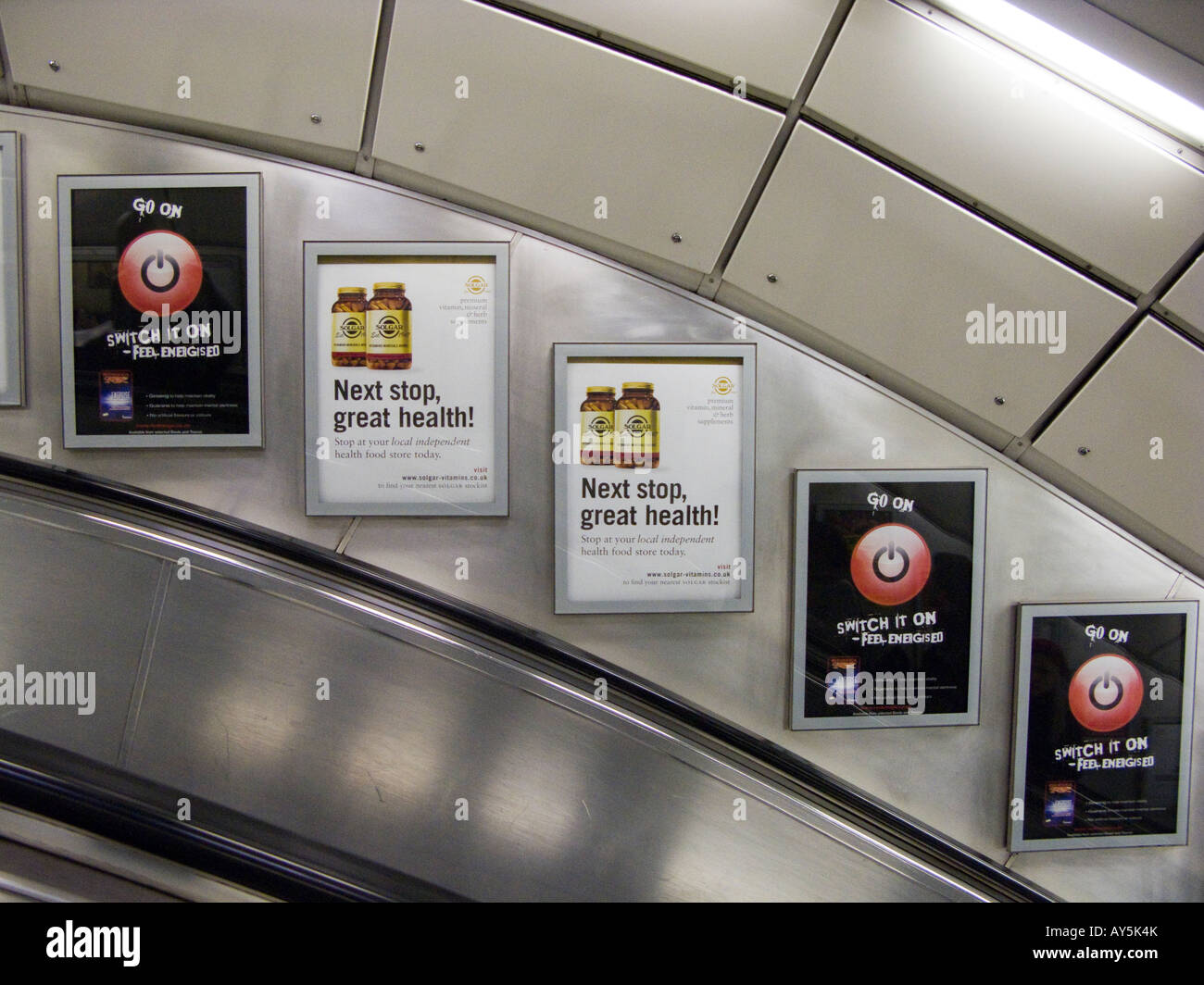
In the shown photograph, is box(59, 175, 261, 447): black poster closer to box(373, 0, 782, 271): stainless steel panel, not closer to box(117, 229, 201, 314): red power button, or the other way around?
box(117, 229, 201, 314): red power button

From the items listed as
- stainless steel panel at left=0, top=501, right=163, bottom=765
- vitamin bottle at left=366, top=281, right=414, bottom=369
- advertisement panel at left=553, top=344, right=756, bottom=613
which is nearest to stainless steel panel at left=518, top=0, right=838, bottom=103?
advertisement panel at left=553, top=344, right=756, bottom=613

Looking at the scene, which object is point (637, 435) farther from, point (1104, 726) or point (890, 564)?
point (1104, 726)

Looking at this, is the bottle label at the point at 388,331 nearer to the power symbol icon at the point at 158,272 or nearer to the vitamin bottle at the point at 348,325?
the vitamin bottle at the point at 348,325

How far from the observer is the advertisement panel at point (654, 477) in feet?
8.61

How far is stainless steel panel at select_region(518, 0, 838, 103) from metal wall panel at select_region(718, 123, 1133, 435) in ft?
0.83

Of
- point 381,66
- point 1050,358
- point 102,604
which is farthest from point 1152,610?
point 102,604

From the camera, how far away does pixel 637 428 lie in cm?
262

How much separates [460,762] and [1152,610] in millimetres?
2571

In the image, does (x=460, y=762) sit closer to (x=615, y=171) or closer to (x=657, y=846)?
(x=657, y=846)

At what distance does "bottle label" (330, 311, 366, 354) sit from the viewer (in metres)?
2.57

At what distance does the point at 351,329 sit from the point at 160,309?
2.11ft

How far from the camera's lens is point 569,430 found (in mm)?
2629
